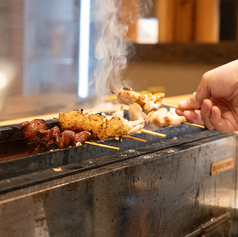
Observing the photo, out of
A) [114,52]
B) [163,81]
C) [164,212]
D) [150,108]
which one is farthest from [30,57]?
[163,81]

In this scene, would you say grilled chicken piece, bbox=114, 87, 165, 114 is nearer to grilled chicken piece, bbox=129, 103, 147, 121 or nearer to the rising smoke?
grilled chicken piece, bbox=129, 103, 147, 121

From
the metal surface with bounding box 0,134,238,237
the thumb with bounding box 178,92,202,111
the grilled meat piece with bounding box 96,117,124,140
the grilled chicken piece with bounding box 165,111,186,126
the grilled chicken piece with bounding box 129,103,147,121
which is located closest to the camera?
the metal surface with bounding box 0,134,238,237

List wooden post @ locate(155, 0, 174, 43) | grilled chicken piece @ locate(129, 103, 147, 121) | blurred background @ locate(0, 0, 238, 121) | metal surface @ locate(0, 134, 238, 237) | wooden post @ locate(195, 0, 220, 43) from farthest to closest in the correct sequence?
wooden post @ locate(195, 0, 220, 43)
wooden post @ locate(155, 0, 174, 43)
blurred background @ locate(0, 0, 238, 121)
grilled chicken piece @ locate(129, 103, 147, 121)
metal surface @ locate(0, 134, 238, 237)

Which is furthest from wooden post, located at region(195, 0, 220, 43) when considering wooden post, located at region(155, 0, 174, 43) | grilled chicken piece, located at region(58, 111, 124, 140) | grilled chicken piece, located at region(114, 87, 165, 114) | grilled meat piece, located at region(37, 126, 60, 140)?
grilled meat piece, located at region(37, 126, 60, 140)

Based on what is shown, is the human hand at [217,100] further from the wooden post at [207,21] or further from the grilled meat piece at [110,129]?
the wooden post at [207,21]

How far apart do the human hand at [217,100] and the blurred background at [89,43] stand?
0.97 meters

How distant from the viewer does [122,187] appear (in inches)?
66.7

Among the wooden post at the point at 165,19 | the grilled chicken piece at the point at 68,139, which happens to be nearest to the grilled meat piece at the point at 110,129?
the grilled chicken piece at the point at 68,139

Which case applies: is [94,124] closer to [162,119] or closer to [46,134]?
[46,134]

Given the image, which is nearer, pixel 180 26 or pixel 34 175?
pixel 34 175

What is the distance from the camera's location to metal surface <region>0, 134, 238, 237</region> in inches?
54.7

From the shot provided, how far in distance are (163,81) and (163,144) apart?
5.30 metres

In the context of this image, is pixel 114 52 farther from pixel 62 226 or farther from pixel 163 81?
pixel 163 81

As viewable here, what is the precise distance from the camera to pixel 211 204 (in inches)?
88.7
